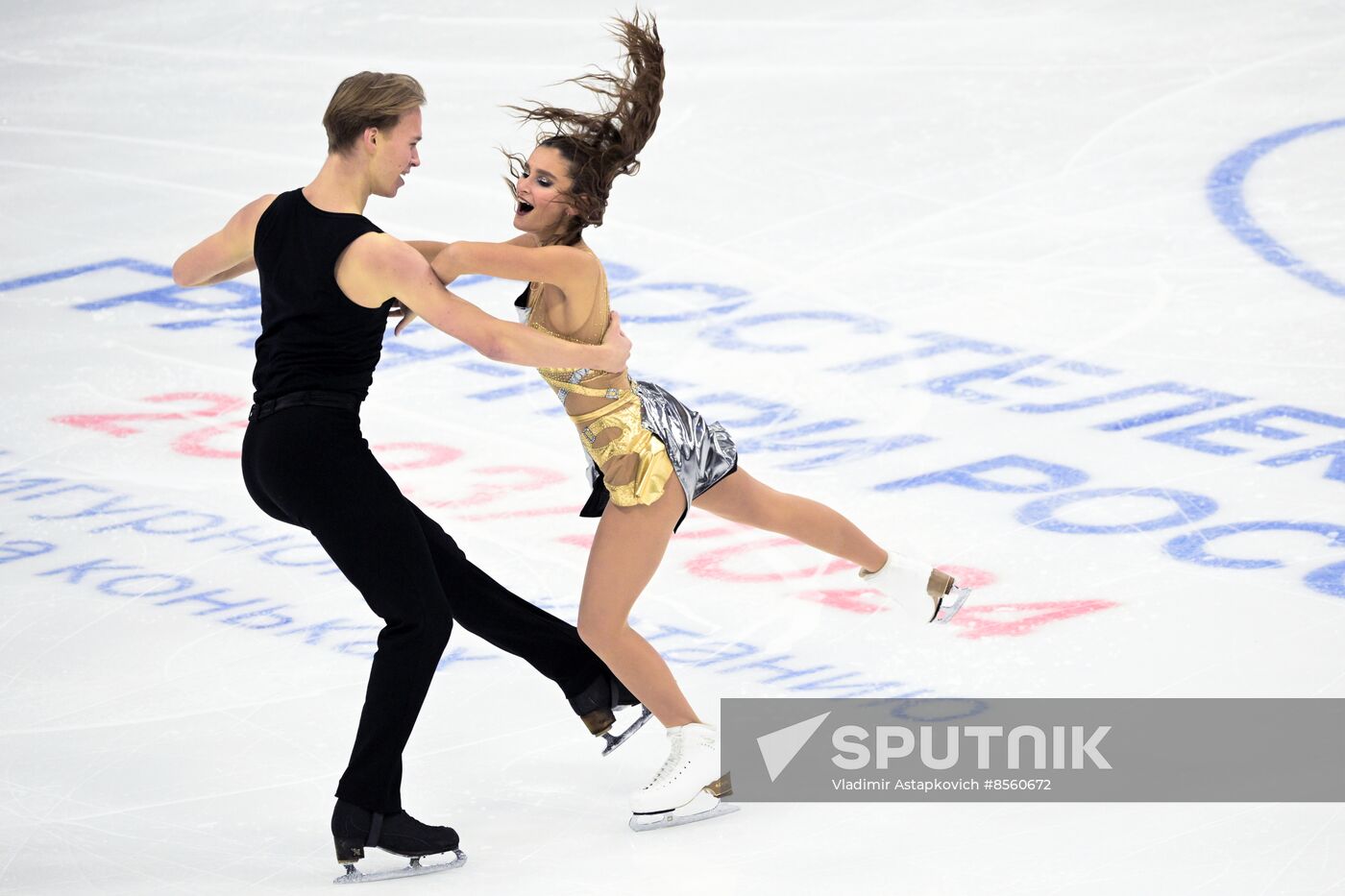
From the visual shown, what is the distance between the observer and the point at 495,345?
3197 mm

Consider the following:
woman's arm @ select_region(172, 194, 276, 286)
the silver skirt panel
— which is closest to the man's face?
woman's arm @ select_region(172, 194, 276, 286)

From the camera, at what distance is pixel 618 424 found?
350 cm

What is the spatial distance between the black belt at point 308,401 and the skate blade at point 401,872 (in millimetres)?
861

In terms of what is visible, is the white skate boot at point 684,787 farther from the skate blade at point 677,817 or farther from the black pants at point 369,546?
the black pants at point 369,546

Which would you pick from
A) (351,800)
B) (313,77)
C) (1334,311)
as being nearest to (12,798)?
(351,800)

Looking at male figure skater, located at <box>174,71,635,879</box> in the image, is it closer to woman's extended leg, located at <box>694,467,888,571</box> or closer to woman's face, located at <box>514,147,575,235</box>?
woman's face, located at <box>514,147,575,235</box>

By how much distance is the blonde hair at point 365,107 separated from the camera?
10.5 feet

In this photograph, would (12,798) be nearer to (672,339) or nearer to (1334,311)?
(672,339)

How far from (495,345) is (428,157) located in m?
5.26

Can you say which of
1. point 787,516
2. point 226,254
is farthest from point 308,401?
point 787,516

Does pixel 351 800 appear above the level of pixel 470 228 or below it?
below

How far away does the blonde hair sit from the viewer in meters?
3.19

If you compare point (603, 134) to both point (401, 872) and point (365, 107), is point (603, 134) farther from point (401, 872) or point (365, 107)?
point (401, 872)
